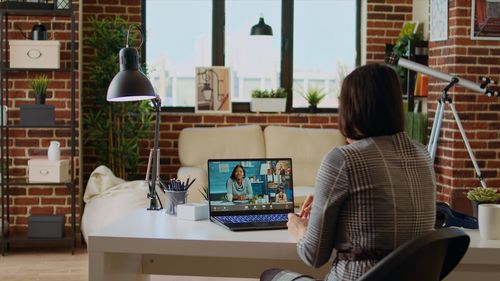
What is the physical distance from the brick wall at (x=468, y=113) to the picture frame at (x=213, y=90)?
2.01 metres

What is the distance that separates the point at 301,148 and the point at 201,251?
411 cm

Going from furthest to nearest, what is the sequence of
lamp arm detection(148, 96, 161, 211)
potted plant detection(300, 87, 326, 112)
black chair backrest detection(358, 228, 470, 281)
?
1. potted plant detection(300, 87, 326, 112)
2. lamp arm detection(148, 96, 161, 211)
3. black chair backrest detection(358, 228, 470, 281)

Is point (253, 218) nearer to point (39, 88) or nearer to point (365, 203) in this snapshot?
point (365, 203)

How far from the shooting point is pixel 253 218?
3189 millimetres

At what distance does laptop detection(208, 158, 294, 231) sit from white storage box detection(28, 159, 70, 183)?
3.14m

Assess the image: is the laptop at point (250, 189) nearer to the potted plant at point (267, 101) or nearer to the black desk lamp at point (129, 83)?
the black desk lamp at point (129, 83)

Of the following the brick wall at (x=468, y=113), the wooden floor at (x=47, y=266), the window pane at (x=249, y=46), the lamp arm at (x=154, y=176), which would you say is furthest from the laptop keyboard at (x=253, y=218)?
the window pane at (x=249, y=46)

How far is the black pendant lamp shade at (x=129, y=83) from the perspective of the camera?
3.30m

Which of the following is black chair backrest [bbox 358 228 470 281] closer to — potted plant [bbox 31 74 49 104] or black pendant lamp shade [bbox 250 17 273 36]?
potted plant [bbox 31 74 49 104]

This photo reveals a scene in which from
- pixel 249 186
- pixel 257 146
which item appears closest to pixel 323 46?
pixel 257 146

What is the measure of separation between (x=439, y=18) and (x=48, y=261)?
136 inches

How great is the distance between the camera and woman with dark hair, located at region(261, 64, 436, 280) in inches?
94.4

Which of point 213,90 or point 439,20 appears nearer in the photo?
point 439,20

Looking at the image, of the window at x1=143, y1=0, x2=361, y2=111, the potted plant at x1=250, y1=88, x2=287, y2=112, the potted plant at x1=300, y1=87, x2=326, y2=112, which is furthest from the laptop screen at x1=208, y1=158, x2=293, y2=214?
the window at x1=143, y1=0, x2=361, y2=111
